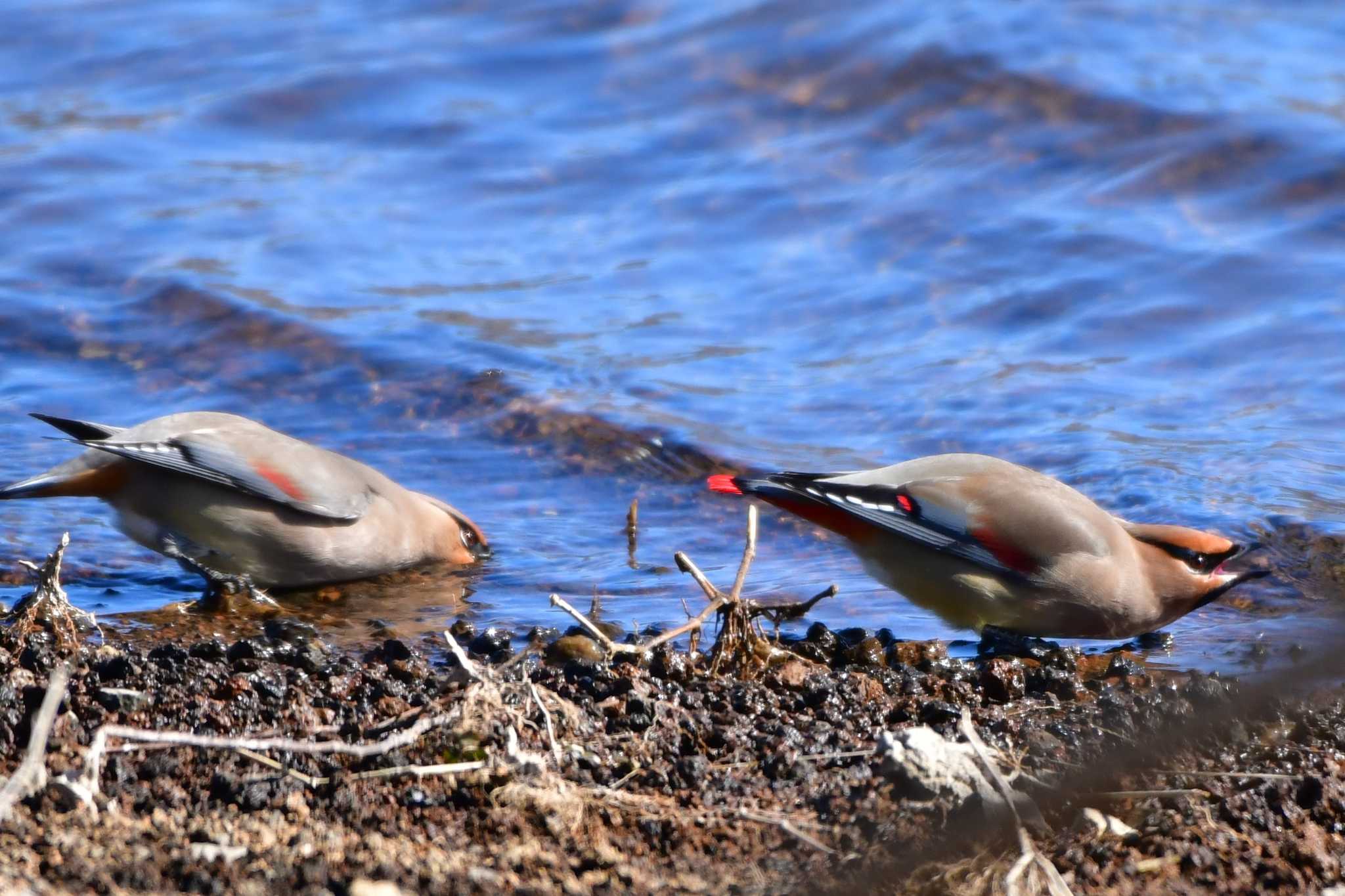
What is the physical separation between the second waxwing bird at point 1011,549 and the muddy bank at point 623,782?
1066 millimetres

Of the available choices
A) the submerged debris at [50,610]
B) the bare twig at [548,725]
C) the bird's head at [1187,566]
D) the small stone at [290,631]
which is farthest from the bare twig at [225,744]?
the bird's head at [1187,566]

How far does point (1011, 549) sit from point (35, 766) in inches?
131

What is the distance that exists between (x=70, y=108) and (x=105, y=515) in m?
7.94

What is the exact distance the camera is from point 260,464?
6195 millimetres

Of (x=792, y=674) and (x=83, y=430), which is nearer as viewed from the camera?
(x=792, y=674)

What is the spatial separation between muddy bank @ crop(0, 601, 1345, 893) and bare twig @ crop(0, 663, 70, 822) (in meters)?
0.03

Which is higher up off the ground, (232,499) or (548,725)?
(548,725)

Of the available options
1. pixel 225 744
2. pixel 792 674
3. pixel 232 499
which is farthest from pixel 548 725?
pixel 232 499

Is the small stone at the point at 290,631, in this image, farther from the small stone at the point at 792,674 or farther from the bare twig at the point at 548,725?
the small stone at the point at 792,674

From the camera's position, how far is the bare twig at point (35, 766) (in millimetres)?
2781

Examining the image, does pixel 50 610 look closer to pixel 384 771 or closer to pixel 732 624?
pixel 384 771

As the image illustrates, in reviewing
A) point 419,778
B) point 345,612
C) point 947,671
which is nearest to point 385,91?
point 345,612

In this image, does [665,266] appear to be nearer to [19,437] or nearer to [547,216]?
[547,216]

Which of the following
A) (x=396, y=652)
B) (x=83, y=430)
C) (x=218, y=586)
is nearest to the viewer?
(x=396, y=652)
